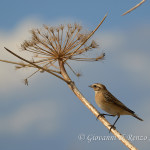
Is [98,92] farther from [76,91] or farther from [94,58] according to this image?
[76,91]

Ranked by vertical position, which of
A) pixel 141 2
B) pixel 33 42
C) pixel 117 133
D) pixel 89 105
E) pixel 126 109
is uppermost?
pixel 141 2

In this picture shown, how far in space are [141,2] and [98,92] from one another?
13.9 feet

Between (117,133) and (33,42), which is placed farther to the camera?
(33,42)

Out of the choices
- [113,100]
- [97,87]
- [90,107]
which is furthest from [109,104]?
[90,107]

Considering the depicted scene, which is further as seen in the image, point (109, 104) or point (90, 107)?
point (109, 104)

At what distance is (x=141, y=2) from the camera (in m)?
2.77

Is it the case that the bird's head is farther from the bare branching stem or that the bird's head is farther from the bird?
the bare branching stem

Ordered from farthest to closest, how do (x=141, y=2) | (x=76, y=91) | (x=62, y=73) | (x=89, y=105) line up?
(x=62, y=73), (x=76, y=91), (x=89, y=105), (x=141, y=2)

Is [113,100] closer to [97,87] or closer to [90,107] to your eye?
[97,87]

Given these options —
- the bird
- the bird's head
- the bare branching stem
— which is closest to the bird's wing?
the bird

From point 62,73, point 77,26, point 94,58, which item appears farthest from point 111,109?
point 77,26

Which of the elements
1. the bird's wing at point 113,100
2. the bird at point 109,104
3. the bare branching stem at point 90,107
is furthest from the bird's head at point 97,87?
the bare branching stem at point 90,107

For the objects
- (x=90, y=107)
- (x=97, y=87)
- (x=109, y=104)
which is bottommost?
(x=109, y=104)

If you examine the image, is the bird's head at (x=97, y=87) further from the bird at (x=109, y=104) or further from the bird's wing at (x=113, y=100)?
the bird's wing at (x=113, y=100)
